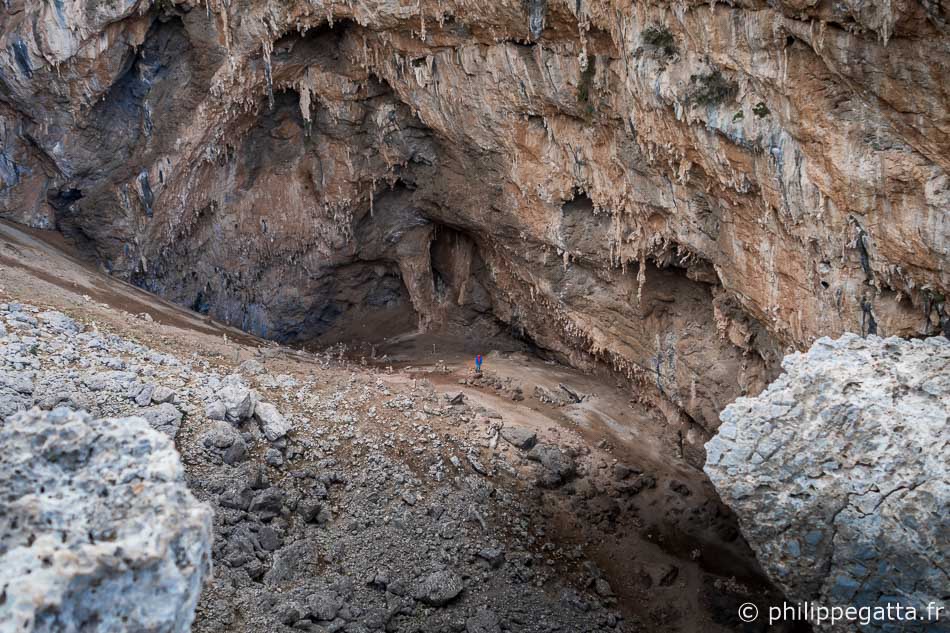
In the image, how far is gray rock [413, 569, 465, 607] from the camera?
15406 mm

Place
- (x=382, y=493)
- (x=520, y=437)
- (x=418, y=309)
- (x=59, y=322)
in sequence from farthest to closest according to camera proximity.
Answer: (x=418, y=309) < (x=520, y=437) < (x=59, y=322) < (x=382, y=493)

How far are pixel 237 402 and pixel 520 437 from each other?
290 inches

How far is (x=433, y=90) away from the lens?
24.4m

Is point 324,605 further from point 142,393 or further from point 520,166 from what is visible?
point 520,166

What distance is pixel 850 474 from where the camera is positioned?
12750 mm

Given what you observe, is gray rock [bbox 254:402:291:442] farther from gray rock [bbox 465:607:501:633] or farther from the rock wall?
the rock wall

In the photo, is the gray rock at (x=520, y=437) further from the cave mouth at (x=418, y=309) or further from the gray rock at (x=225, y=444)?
the cave mouth at (x=418, y=309)

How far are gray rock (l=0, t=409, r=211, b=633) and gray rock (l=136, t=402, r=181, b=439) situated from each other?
33.6ft

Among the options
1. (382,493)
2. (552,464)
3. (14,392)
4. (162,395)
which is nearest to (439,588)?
(382,493)

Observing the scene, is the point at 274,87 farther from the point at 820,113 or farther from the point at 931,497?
the point at 931,497

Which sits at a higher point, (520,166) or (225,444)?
(520,166)

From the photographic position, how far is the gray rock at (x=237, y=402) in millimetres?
17469

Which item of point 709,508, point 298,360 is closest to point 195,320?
point 298,360

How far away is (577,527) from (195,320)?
14060 millimetres
